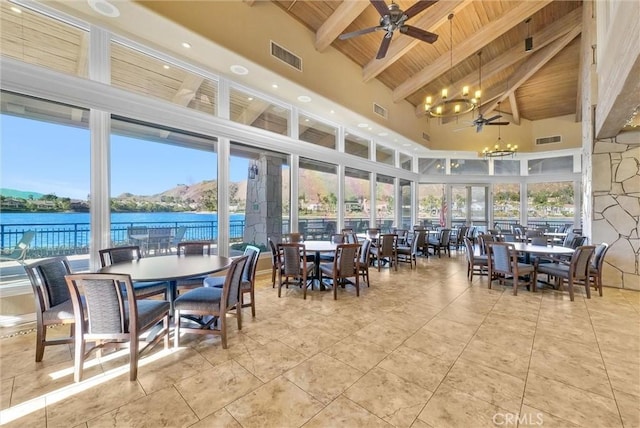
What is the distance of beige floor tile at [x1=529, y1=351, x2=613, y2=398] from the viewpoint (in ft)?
6.99

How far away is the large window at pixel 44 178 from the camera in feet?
10.5

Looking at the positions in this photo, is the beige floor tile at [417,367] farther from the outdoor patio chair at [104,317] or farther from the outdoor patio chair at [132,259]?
the outdoor patio chair at [132,259]

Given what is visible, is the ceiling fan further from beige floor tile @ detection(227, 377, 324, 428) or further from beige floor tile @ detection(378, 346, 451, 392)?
beige floor tile @ detection(227, 377, 324, 428)

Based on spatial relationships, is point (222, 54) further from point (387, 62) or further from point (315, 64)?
point (387, 62)

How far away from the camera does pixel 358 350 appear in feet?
8.74

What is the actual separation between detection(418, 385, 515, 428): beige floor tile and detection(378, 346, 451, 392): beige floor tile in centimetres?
13

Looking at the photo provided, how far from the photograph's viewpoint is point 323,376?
2.25 metres

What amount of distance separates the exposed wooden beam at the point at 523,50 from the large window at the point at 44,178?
974cm

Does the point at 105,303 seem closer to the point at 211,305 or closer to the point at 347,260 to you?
the point at 211,305

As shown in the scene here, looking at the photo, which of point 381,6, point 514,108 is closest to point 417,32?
point 381,6

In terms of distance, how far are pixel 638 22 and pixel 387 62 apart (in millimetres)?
5088

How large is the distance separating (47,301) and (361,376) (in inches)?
114

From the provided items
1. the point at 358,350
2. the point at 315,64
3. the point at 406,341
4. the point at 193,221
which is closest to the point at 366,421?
the point at 358,350

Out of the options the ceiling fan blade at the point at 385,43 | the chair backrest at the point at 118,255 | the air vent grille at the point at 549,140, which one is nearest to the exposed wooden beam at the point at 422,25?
the ceiling fan blade at the point at 385,43
